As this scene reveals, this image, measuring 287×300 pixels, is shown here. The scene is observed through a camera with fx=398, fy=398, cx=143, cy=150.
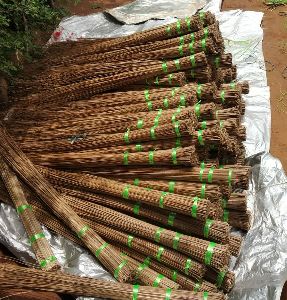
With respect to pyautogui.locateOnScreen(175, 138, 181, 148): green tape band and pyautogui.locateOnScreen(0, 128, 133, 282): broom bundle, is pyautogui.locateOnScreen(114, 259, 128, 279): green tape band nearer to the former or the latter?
pyautogui.locateOnScreen(0, 128, 133, 282): broom bundle

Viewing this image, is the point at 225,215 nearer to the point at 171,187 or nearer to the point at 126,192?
the point at 171,187

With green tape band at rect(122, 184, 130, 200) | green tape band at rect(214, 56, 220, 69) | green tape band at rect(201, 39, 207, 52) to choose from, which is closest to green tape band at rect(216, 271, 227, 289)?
green tape band at rect(122, 184, 130, 200)

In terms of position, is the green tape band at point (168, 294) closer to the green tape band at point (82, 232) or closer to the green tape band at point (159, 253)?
the green tape band at point (159, 253)

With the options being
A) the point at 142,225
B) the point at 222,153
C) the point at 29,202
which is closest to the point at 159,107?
the point at 222,153

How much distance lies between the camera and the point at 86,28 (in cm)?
706

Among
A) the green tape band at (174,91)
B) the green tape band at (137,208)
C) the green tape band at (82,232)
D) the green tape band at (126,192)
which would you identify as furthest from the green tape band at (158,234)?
the green tape band at (174,91)

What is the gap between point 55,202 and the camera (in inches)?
147

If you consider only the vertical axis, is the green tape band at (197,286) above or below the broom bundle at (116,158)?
below

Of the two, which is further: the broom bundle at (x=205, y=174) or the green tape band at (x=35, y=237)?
the green tape band at (x=35, y=237)

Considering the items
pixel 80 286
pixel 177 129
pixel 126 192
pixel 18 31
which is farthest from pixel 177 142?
pixel 18 31

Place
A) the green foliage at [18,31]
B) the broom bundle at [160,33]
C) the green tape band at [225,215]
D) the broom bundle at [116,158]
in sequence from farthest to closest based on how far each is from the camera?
1. the green foliage at [18,31]
2. the broom bundle at [160,33]
3. the green tape band at [225,215]
4. the broom bundle at [116,158]

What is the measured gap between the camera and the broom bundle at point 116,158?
3492 mm

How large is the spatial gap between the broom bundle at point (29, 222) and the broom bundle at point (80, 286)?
0.17m

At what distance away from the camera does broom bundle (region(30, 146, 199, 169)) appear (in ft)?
11.5
